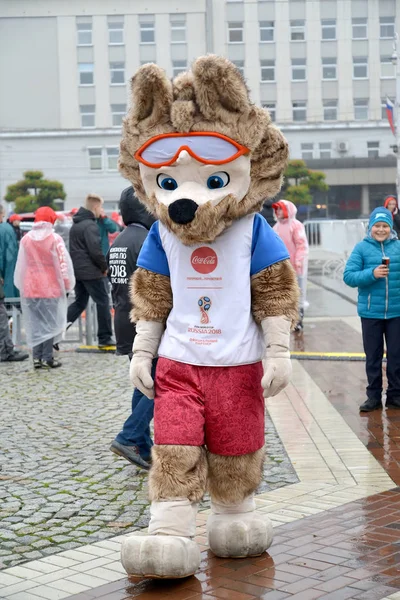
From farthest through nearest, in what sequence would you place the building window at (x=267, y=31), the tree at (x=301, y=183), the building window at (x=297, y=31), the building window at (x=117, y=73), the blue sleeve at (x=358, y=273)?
the building window at (x=117, y=73) → the building window at (x=297, y=31) → the building window at (x=267, y=31) → the tree at (x=301, y=183) → the blue sleeve at (x=358, y=273)

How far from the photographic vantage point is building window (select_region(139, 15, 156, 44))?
57.5 metres

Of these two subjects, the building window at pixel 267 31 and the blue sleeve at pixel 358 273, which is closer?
the blue sleeve at pixel 358 273

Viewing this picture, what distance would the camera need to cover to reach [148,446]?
6.77 meters

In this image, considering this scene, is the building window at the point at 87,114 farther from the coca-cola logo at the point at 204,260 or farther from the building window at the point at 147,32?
the coca-cola logo at the point at 204,260

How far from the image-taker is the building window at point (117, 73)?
59062mm

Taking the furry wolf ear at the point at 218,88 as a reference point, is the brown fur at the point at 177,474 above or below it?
below

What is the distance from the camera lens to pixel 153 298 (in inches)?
198

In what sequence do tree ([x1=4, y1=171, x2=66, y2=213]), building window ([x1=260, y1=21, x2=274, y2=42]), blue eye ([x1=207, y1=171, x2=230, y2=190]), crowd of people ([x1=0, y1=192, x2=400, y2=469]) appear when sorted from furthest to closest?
building window ([x1=260, y1=21, x2=274, y2=42]) → tree ([x1=4, y1=171, x2=66, y2=213]) → crowd of people ([x1=0, y1=192, x2=400, y2=469]) → blue eye ([x1=207, y1=171, x2=230, y2=190])

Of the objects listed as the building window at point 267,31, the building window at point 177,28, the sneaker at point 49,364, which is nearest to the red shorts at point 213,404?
the sneaker at point 49,364

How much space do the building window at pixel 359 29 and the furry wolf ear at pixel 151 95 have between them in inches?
2030

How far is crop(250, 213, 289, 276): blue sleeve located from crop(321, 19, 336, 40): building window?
176ft

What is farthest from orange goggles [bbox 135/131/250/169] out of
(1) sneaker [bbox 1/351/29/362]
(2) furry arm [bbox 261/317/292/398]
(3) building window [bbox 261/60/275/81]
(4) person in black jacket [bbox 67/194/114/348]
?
(3) building window [bbox 261/60/275/81]

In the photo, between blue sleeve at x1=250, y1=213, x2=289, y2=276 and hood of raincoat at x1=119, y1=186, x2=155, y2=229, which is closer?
blue sleeve at x1=250, y1=213, x2=289, y2=276

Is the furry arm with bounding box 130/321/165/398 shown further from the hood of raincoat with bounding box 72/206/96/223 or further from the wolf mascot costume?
the hood of raincoat with bounding box 72/206/96/223
